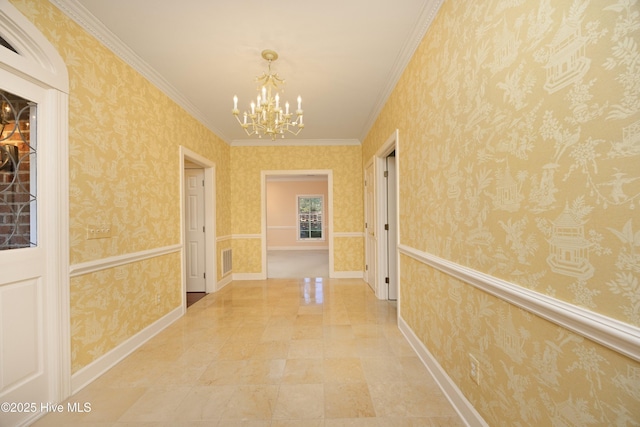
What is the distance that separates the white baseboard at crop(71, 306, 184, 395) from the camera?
6.61 feet

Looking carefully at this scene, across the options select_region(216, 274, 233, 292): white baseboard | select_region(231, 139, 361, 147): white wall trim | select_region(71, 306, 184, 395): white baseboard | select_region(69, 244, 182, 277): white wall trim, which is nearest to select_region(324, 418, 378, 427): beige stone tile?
select_region(71, 306, 184, 395): white baseboard

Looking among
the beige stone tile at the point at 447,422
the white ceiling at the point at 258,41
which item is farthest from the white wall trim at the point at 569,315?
the white ceiling at the point at 258,41

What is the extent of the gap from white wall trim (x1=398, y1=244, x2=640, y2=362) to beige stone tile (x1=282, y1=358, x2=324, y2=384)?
4.39 feet

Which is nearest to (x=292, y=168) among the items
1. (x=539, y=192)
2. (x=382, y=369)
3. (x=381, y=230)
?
(x=381, y=230)

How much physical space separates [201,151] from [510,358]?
4294 mm

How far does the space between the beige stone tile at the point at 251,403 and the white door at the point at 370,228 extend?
2.84 metres

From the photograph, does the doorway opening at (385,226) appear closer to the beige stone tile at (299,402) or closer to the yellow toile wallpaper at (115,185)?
the beige stone tile at (299,402)

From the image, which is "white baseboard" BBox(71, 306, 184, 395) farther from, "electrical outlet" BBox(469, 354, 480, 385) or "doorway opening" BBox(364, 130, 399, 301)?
"doorway opening" BBox(364, 130, 399, 301)

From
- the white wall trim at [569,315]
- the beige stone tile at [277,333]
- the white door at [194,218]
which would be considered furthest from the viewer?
the white door at [194,218]

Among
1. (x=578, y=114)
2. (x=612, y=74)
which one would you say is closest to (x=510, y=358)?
(x=578, y=114)

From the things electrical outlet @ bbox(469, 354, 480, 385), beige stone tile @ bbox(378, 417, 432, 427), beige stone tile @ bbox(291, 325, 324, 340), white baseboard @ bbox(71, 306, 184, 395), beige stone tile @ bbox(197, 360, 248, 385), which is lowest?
beige stone tile @ bbox(291, 325, 324, 340)

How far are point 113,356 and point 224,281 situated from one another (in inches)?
108

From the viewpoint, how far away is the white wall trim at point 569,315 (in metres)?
0.78

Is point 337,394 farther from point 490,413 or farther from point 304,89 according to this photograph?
point 304,89
